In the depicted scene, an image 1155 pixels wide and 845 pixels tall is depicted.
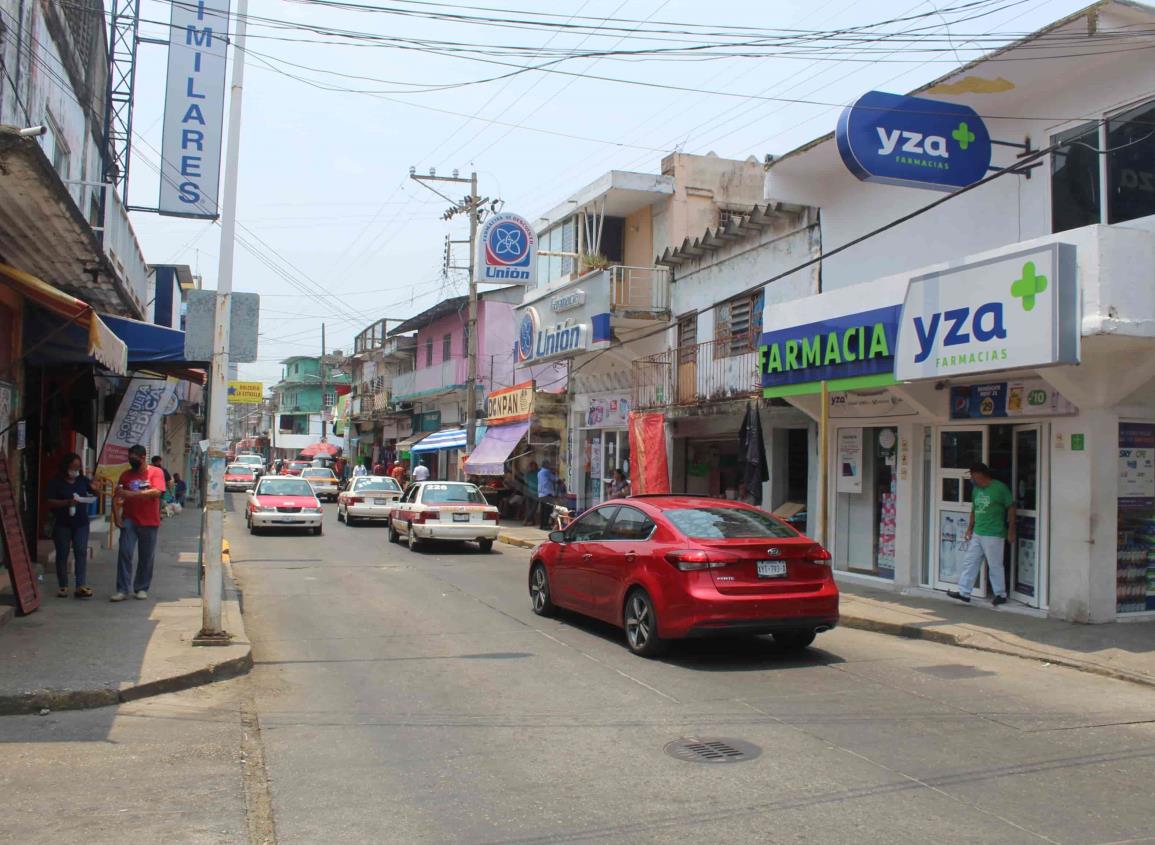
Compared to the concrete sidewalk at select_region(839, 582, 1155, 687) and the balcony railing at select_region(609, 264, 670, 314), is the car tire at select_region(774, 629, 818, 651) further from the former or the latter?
the balcony railing at select_region(609, 264, 670, 314)

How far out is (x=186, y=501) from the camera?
36219 millimetres

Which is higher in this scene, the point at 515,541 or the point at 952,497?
the point at 952,497

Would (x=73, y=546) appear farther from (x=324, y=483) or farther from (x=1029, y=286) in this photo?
(x=324, y=483)

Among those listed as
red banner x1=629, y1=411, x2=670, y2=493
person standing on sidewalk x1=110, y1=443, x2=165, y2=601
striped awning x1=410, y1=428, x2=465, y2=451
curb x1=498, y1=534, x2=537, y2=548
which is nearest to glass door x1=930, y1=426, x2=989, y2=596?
red banner x1=629, y1=411, x2=670, y2=493

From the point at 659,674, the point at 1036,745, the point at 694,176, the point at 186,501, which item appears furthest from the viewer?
the point at 186,501

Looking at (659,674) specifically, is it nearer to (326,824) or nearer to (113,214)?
(326,824)

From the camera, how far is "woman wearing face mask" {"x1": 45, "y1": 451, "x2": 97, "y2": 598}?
36.1ft

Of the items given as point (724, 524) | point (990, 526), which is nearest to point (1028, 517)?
point (990, 526)

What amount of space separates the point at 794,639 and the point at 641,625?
1.58 metres

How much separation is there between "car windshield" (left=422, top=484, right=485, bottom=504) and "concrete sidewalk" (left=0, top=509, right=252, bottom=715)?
26.5 ft

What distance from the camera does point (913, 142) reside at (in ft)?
38.5

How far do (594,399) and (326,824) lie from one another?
20479 millimetres

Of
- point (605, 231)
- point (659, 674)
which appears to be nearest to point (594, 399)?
point (605, 231)

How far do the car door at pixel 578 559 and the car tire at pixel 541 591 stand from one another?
0.24 metres
